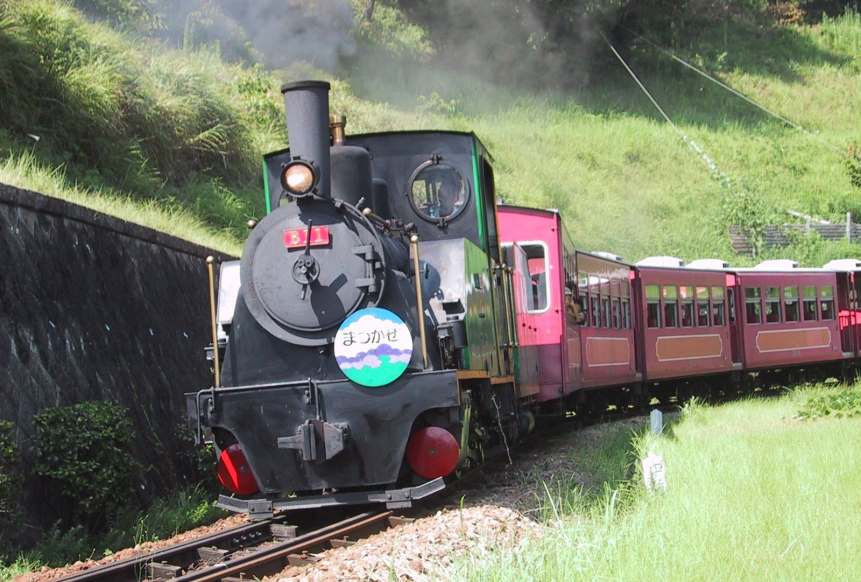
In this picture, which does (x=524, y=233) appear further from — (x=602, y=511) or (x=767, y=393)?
(x=767, y=393)

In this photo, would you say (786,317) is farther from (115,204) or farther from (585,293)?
(115,204)

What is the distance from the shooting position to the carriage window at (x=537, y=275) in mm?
11562

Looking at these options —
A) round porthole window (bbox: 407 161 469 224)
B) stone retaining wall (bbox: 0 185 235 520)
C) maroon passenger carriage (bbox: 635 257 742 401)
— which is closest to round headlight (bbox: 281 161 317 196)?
round porthole window (bbox: 407 161 469 224)

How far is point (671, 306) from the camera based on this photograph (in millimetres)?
17047

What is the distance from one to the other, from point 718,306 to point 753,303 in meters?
1.25

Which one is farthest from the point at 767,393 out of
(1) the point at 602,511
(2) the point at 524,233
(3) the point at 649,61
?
(3) the point at 649,61

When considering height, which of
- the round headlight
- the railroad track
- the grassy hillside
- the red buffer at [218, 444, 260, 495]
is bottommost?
the railroad track

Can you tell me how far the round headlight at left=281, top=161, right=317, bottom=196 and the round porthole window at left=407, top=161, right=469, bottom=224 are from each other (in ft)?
4.47

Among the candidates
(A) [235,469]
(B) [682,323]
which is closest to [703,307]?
(B) [682,323]

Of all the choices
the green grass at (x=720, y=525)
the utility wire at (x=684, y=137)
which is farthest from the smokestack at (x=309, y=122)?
the utility wire at (x=684, y=137)

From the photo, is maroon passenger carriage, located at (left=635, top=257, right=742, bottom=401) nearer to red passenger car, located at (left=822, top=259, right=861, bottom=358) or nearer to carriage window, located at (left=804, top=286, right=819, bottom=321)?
carriage window, located at (left=804, top=286, right=819, bottom=321)

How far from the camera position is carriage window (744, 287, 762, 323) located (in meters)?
19.0

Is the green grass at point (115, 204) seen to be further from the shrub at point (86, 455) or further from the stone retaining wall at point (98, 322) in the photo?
the shrub at point (86, 455)

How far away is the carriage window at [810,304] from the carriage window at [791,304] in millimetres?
258
